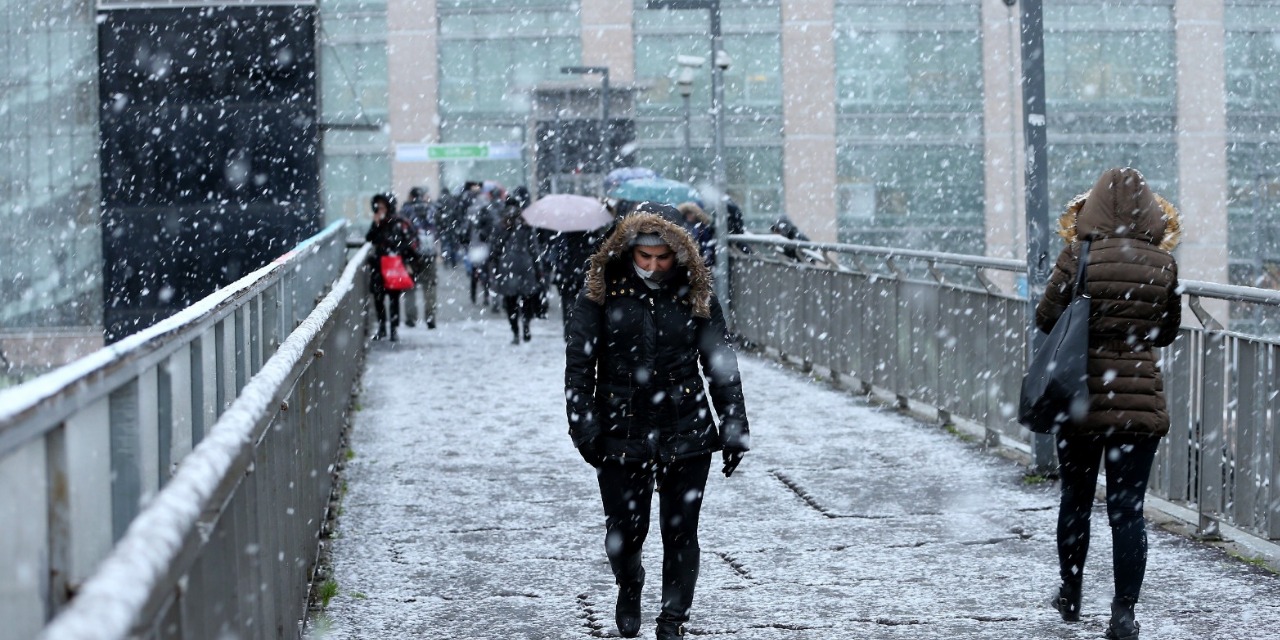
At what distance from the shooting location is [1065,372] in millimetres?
5801

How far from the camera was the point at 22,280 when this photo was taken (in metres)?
24.3

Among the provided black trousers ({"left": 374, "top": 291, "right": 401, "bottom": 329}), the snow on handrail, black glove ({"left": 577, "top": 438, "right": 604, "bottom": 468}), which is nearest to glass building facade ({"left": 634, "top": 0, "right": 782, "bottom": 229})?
black trousers ({"left": 374, "top": 291, "right": 401, "bottom": 329})

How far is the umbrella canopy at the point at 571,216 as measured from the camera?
1570 cm

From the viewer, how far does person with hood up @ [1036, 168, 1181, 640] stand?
5750 mm

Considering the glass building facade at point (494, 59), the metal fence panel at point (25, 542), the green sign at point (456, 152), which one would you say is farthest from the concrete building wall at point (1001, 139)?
the metal fence panel at point (25, 542)

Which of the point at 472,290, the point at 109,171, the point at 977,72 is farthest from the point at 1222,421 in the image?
the point at 977,72

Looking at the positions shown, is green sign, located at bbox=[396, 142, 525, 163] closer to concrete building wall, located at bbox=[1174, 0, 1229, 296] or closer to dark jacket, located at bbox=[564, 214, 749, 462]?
concrete building wall, located at bbox=[1174, 0, 1229, 296]

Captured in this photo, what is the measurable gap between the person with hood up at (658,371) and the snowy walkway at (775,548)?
673 millimetres

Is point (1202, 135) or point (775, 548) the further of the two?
point (1202, 135)

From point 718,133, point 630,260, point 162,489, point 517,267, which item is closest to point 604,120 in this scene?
point 718,133

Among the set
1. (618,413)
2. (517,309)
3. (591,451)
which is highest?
(618,413)

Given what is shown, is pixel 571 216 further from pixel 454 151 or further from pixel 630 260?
pixel 454 151

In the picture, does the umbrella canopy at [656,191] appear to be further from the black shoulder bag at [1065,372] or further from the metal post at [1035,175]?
the black shoulder bag at [1065,372]

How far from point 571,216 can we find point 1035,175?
6.99m
